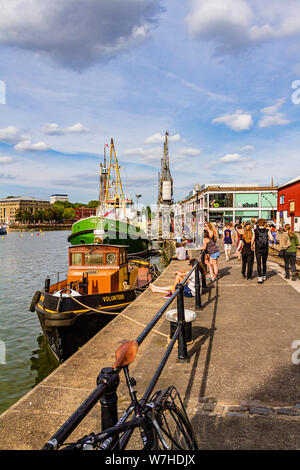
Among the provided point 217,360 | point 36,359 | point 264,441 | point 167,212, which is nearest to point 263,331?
point 217,360

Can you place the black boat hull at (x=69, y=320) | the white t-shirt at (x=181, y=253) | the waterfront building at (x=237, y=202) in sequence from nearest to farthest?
the black boat hull at (x=69, y=320) → the white t-shirt at (x=181, y=253) → the waterfront building at (x=237, y=202)

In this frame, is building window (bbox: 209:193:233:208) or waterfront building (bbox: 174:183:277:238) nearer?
waterfront building (bbox: 174:183:277:238)

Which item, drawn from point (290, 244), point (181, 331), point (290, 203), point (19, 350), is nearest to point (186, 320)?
point (181, 331)

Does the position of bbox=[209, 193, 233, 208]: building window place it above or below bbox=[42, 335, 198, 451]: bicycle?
above

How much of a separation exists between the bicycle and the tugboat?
695 centimetres

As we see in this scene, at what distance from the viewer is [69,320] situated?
374 inches

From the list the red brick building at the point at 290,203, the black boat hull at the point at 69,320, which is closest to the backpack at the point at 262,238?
the black boat hull at the point at 69,320

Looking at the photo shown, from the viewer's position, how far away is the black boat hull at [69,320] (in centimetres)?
951

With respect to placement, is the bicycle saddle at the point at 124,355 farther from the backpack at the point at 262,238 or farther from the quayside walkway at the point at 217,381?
the backpack at the point at 262,238

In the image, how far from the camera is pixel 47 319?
9.60m

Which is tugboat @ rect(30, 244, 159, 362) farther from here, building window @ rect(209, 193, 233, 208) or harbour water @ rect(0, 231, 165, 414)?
building window @ rect(209, 193, 233, 208)

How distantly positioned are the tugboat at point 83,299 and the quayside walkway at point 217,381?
204 cm

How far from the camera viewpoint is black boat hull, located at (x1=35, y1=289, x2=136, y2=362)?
31.2 ft
